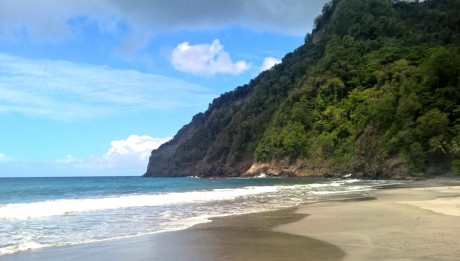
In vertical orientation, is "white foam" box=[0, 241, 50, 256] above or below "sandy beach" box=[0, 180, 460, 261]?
above

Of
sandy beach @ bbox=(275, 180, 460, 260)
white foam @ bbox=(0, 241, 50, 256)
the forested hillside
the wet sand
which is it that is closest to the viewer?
sandy beach @ bbox=(275, 180, 460, 260)

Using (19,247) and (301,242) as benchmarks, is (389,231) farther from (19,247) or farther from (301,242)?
(19,247)

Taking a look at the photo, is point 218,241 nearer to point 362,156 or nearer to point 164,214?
point 164,214

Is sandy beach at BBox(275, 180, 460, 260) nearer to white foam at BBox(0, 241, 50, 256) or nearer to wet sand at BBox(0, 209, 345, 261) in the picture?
wet sand at BBox(0, 209, 345, 261)

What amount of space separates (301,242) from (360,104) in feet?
237

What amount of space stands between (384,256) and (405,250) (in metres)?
0.73

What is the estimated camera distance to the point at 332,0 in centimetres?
13675

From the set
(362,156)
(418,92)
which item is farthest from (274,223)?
(362,156)

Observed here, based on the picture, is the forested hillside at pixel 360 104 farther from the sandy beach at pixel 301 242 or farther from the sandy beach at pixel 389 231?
the sandy beach at pixel 301 242

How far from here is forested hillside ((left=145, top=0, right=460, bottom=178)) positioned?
5441 centimetres

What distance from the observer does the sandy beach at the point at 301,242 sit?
8.55m

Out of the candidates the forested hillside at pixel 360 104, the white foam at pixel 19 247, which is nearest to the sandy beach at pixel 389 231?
the white foam at pixel 19 247

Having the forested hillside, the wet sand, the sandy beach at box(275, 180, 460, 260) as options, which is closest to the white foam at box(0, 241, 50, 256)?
the wet sand

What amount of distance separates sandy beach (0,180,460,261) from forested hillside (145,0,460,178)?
39593 millimetres
